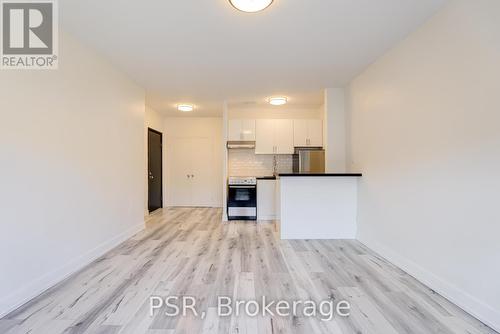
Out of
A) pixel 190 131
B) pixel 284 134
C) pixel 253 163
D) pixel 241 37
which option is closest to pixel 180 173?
pixel 190 131

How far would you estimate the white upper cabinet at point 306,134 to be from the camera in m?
5.54

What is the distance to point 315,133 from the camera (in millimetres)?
5570

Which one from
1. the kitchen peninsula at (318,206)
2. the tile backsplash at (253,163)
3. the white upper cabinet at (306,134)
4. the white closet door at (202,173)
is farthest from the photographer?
the white closet door at (202,173)

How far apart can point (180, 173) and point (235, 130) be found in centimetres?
227

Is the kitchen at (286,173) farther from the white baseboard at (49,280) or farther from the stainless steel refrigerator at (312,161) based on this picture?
the white baseboard at (49,280)

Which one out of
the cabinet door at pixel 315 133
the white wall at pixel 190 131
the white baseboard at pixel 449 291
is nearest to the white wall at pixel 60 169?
the white wall at pixel 190 131

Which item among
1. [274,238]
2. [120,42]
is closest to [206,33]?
[120,42]

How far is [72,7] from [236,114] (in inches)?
154

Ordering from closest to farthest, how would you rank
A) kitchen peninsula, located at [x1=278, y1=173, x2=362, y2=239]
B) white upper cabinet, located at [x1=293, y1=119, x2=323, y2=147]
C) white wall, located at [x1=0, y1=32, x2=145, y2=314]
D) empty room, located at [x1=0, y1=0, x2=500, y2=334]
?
empty room, located at [x1=0, y1=0, x2=500, y2=334]
white wall, located at [x1=0, y1=32, x2=145, y2=314]
kitchen peninsula, located at [x1=278, y1=173, x2=362, y2=239]
white upper cabinet, located at [x1=293, y1=119, x2=323, y2=147]

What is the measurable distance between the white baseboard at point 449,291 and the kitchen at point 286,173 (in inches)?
40.3

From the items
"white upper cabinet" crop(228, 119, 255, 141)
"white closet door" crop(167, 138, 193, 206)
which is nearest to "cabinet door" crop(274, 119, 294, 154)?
"white upper cabinet" crop(228, 119, 255, 141)

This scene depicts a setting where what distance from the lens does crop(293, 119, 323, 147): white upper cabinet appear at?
5.54m

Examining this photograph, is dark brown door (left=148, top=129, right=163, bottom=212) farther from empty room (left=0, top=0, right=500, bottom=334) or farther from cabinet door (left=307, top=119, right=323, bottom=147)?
cabinet door (left=307, top=119, right=323, bottom=147)

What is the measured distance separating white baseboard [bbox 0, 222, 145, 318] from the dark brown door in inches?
107
